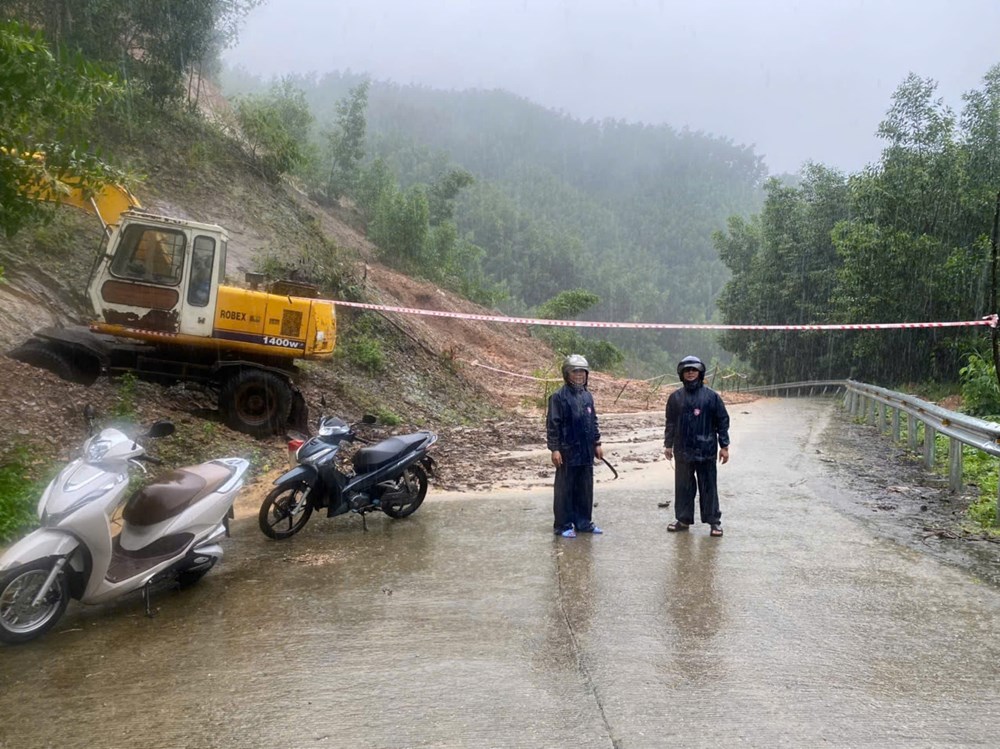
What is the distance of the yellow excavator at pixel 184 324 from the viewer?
10.7 metres

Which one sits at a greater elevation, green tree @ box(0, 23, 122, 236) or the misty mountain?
the misty mountain

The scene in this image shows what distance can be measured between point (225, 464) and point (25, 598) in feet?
5.50

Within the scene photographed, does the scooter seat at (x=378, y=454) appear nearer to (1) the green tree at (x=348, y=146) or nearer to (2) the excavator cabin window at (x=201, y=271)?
(2) the excavator cabin window at (x=201, y=271)

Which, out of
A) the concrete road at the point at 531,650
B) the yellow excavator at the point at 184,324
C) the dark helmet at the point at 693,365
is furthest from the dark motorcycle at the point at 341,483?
the yellow excavator at the point at 184,324

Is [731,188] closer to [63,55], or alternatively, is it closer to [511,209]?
[511,209]

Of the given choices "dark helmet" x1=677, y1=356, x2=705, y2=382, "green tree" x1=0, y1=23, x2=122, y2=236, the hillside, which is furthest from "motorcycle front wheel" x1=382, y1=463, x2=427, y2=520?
"green tree" x1=0, y1=23, x2=122, y2=236

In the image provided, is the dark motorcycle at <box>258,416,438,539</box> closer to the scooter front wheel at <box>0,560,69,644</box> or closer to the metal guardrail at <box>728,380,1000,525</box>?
the scooter front wheel at <box>0,560,69,644</box>

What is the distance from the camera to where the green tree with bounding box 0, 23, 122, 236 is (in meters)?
5.43

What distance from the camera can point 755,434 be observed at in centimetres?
1481

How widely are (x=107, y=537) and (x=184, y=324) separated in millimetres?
6508

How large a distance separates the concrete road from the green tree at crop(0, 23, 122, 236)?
10.6 ft

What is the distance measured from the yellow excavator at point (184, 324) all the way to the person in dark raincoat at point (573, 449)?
17.7 feet

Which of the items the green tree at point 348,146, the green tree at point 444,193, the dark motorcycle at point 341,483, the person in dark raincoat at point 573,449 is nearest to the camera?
the dark motorcycle at point 341,483

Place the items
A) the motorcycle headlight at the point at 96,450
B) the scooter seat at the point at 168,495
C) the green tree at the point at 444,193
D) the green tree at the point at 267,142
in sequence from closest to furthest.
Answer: the motorcycle headlight at the point at 96,450 < the scooter seat at the point at 168,495 < the green tree at the point at 267,142 < the green tree at the point at 444,193
